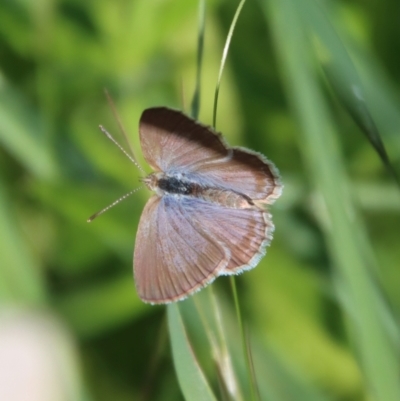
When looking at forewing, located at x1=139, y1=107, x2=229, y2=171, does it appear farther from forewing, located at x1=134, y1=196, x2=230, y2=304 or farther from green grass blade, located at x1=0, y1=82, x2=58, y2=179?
green grass blade, located at x1=0, y1=82, x2=58, y2=179

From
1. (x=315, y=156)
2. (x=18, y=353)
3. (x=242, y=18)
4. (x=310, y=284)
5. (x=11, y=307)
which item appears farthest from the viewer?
(x=242, y=18)

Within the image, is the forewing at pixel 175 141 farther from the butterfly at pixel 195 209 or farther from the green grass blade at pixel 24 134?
the green grass blade at pixel 24 134

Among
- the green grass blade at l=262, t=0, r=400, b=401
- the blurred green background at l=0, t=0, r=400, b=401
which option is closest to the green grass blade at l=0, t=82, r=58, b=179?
the blurred green background at l=0, t=0, r=400, b=401

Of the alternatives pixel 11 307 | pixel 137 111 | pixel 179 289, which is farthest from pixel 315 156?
pixel 137 111

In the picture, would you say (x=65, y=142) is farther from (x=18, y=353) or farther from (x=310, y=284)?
(x=310, y=284)

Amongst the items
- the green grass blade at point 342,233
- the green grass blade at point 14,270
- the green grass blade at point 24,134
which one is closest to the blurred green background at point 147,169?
the green grass blade at point 24,134

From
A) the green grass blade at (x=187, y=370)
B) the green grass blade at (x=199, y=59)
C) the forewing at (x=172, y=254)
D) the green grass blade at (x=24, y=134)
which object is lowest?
the green grass blade at (x=187, y=370)
